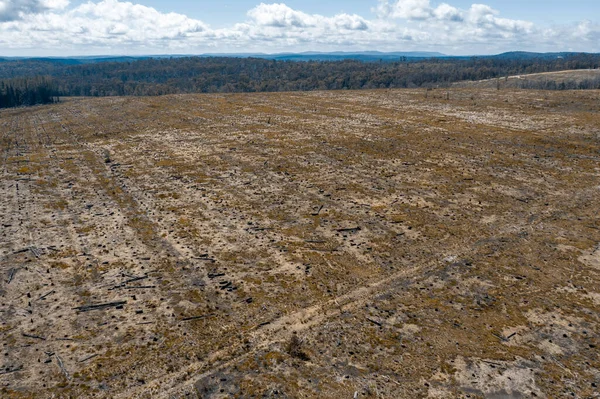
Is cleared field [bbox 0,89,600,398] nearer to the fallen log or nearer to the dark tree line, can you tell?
the fallen log

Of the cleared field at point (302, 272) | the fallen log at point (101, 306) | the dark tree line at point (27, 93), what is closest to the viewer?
the cleared field at point (302, 272)

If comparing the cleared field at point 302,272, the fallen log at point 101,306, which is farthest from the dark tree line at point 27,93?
the fallen log at point 101,306

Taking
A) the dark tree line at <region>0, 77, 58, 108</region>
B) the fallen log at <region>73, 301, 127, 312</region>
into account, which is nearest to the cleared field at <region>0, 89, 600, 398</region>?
the fallen log at <region>73, 301, 127, 312</region>

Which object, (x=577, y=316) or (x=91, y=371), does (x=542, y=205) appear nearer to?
(x=577, y=316)

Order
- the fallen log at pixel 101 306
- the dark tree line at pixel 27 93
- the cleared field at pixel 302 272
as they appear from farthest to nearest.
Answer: the dark tree line at pixel 27 93 < the fallen log at pixel 101 306 < the cleared field at pixel 302 272

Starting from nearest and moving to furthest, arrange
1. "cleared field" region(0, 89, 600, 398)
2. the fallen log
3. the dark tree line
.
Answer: "cleared field" region(0, 89, 600, 398)
the fallen log
the dark tree line

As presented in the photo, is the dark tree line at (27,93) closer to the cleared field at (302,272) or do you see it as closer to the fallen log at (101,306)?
the cleared field at (302,272)
